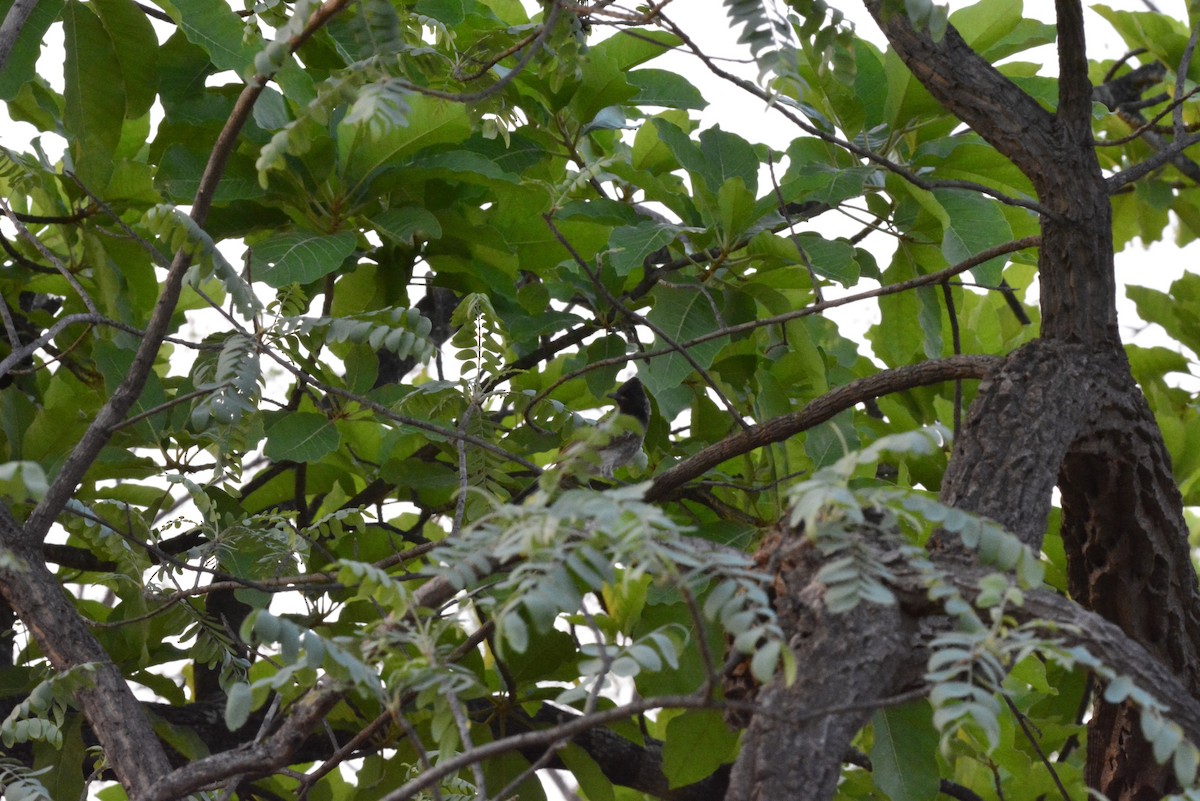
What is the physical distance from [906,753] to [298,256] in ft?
3.05

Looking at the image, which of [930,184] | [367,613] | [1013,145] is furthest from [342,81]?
[367,613]

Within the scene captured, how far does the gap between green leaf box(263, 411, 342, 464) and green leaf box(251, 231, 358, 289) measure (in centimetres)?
22

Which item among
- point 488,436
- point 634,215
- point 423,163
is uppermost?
point 423,163

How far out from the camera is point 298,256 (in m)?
1.30

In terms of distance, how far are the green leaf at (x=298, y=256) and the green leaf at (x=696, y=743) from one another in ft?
2.35

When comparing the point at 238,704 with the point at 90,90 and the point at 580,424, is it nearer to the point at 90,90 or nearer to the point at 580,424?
the point at 580,424

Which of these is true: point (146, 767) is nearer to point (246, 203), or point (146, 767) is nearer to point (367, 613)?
point (367, 613)

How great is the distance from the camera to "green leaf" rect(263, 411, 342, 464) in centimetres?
138

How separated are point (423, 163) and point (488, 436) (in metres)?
0.39

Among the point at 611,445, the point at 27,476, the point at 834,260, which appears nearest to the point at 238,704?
the point at 27,476

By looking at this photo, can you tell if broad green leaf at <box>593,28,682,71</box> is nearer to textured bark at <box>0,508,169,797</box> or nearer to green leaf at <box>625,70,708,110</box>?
green leaf at <box>625,70,708,110</box>

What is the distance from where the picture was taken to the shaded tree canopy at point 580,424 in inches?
28.6

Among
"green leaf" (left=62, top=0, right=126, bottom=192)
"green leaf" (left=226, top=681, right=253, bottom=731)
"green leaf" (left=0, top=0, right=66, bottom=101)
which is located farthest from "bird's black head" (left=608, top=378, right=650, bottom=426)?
"green leaf" (left=226, top=681, right=253, bottom=731)

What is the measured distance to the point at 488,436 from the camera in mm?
1302
